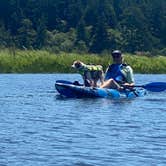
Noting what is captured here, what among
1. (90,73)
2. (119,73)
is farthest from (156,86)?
(90,73)

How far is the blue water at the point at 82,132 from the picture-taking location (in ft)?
40.0

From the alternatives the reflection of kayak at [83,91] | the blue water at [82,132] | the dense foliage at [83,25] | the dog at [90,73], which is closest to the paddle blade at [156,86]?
the reflection of kayak at [83,91]

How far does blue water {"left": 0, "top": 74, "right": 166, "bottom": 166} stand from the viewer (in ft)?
40.0

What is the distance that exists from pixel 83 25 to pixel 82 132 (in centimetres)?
6517

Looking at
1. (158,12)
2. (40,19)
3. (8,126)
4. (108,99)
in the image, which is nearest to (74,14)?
(40,19)

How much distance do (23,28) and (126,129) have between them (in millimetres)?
64830

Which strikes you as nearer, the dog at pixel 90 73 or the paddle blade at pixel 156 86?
the dog at pixel 90 73

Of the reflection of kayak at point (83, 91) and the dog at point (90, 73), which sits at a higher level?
the dog at point (90, 73)

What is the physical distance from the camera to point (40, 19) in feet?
278

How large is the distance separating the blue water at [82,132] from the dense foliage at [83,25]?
46.0 metres

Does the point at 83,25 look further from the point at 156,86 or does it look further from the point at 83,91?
the point at 83,91

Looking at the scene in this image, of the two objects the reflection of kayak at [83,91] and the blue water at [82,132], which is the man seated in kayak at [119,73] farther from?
the blue water at [82,132]

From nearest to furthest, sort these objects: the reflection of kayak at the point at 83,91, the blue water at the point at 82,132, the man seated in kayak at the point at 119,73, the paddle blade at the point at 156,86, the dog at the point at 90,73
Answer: the blue water at the point at 82,132
the reflection of kayak at the point at 83,91
the dog at the point at 90,73
the man seated in kayak at the point at 119,73
the paddle blade at the point at 156,86

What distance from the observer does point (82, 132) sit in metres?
14.8
